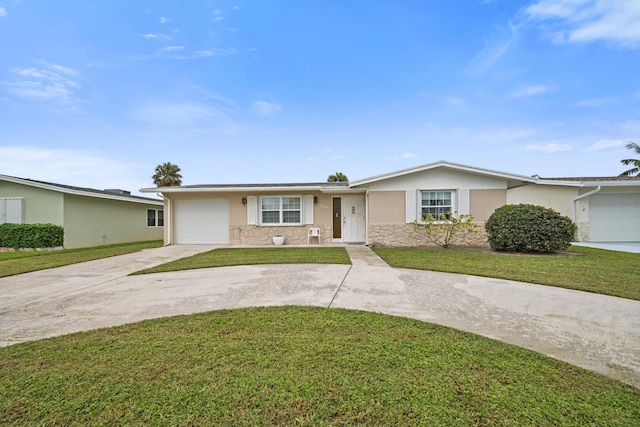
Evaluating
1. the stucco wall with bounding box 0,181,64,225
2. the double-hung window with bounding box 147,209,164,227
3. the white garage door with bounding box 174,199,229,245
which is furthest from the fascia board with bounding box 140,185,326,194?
the double-hung window with bounding box 147,209,164,227

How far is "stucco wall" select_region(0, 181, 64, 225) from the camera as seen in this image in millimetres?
12336

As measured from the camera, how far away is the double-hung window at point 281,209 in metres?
12.8

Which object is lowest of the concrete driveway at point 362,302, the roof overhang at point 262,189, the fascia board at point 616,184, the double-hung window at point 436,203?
the concrete driveway at point 362,302

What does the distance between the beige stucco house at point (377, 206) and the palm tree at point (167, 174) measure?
18.7m

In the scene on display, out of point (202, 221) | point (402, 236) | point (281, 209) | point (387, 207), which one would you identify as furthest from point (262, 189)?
point (402, 236)

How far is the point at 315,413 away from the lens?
1725 millimetres

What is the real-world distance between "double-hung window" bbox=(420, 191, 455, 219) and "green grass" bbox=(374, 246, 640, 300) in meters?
3.25

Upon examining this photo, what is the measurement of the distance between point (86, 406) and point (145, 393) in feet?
1.08

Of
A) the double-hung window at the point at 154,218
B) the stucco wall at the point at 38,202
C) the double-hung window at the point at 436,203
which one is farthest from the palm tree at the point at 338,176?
the stucco wall at the point at 38,202

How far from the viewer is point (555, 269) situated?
253 inches

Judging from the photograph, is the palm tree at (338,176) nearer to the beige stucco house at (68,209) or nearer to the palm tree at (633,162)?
the beige stucco house at (68,209)

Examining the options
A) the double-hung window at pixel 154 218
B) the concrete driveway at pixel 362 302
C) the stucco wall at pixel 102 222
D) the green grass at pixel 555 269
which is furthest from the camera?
the double-hung window at pixel 154 218

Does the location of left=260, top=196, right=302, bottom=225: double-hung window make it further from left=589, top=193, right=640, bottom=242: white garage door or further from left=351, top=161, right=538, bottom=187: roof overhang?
left=589, top=193, right=640, bottom=242: white garage door

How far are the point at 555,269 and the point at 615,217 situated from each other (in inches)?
403
